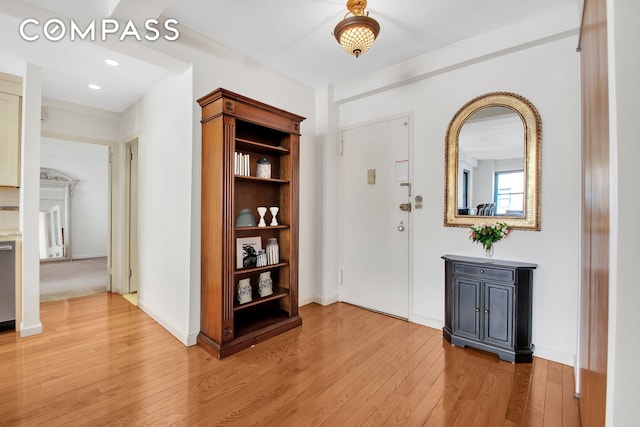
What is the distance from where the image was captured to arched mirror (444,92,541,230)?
244cm

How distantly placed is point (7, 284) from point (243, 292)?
7.50 feet

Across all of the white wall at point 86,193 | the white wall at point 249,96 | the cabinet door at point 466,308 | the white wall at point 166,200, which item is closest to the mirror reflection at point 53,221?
the white wall at point 86,193

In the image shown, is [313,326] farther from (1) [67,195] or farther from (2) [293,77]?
(1) [67,195]

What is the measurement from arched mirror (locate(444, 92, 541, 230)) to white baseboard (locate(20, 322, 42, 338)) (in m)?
4.05

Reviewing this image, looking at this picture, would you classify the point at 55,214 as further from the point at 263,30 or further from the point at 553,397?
the point at 553,397

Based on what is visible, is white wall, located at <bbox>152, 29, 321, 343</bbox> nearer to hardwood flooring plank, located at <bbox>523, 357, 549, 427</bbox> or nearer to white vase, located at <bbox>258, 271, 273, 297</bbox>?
white vase, located at <bbox>258, 271, 273, 297</bbox>

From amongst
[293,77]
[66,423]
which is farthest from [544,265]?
[66,423]

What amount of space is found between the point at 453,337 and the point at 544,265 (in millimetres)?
954

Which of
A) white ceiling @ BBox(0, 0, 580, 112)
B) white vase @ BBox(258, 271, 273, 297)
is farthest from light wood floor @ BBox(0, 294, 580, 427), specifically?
white ceiling @ BBox(0, 0, 580, 112)

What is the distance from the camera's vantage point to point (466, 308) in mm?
2541

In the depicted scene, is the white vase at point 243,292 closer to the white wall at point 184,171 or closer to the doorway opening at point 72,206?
the white wall at point 184,171

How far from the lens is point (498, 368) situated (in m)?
2.24

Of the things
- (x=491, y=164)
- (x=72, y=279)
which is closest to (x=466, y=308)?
(x=491, y=164)

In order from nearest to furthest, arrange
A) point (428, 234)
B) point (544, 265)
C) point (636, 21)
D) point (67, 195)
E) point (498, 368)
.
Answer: point (636, 21) < point (498, 368) < point (544, 265) < point (428, 234) < point (67, 195)
